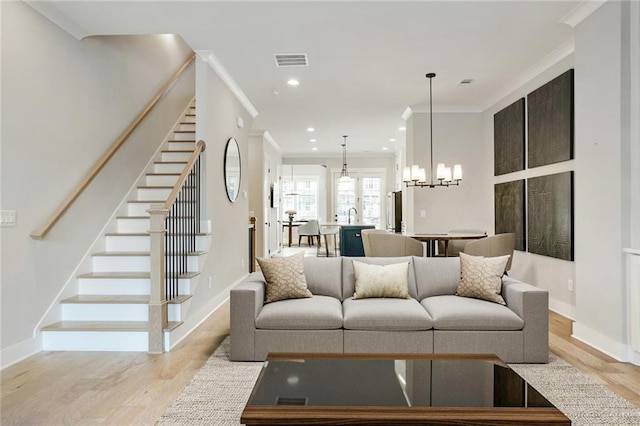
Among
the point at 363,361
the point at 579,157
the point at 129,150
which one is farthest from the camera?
the point at 129,150

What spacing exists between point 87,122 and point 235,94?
2.14m

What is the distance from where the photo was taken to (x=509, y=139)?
549 cm

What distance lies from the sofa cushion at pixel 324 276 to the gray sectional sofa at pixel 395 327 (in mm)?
388

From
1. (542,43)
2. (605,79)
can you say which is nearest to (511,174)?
(542,43)

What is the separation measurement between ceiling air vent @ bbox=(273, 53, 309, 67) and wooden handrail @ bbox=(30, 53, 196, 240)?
1.93m

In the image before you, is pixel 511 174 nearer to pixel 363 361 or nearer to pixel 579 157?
pixel 579 157

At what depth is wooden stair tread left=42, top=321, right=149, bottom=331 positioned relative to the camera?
3393 millimetres

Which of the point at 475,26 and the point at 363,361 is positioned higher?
the point at 475,26

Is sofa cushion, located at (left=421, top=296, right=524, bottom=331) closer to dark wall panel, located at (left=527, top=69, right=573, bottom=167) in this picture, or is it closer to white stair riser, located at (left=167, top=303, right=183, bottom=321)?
dark wall panel, located at (left=527, top=69, right=573, bottom=167)

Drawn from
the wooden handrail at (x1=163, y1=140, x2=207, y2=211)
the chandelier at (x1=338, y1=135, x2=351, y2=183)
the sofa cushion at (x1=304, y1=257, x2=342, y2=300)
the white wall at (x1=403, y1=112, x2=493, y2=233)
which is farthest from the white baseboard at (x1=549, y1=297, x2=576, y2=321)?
the chandelier at (x1=338, y1=135, x2=351, y2=183)

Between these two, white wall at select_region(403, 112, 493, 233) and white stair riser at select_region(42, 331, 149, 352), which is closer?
white stair riser at select_region(42, 331, 149, 352)

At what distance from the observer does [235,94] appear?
18.7ft

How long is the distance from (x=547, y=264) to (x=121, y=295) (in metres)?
4.62

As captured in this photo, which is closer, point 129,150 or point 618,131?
point 618,131
